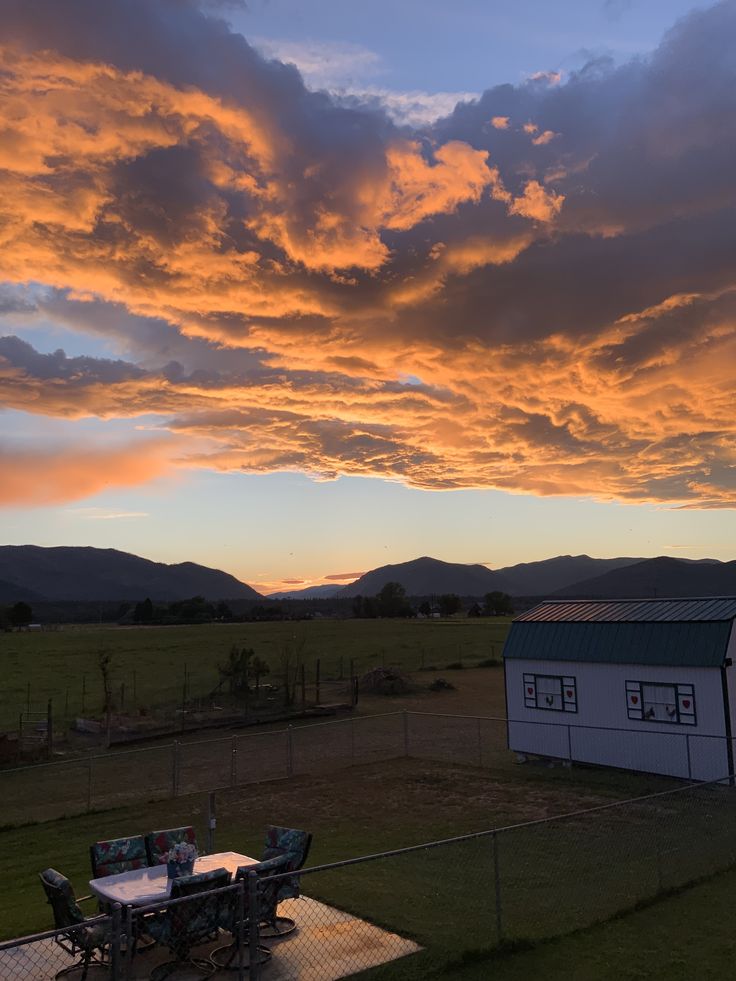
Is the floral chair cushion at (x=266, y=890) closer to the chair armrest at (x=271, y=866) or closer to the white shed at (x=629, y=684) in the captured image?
the chair armrest at (x=271, y=866)

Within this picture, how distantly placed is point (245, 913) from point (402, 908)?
302 cm

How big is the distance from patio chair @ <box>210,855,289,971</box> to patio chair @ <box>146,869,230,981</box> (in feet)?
0.43

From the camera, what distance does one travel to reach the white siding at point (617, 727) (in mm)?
21609

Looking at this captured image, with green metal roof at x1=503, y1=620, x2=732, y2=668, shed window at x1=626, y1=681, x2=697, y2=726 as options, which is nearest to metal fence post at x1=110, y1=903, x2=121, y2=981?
green metal roof at x1=503, y1=620, x2=732, y2=668

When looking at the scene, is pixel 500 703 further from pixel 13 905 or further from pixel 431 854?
pixel 13 905

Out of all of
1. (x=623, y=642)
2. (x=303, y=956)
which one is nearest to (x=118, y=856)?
(x=303, y=956)

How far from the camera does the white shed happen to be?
21719mm

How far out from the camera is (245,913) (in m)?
10.0

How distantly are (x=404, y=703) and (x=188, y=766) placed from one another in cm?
1621

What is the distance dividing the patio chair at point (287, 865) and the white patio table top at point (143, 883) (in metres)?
0.52

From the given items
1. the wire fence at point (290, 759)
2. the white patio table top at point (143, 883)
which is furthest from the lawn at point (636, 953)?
the wire fence at point (290, 759)

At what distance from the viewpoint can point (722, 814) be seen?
1747cm

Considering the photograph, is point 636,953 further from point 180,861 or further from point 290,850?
point 180,861

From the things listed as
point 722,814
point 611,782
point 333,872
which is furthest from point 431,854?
point 611,782
